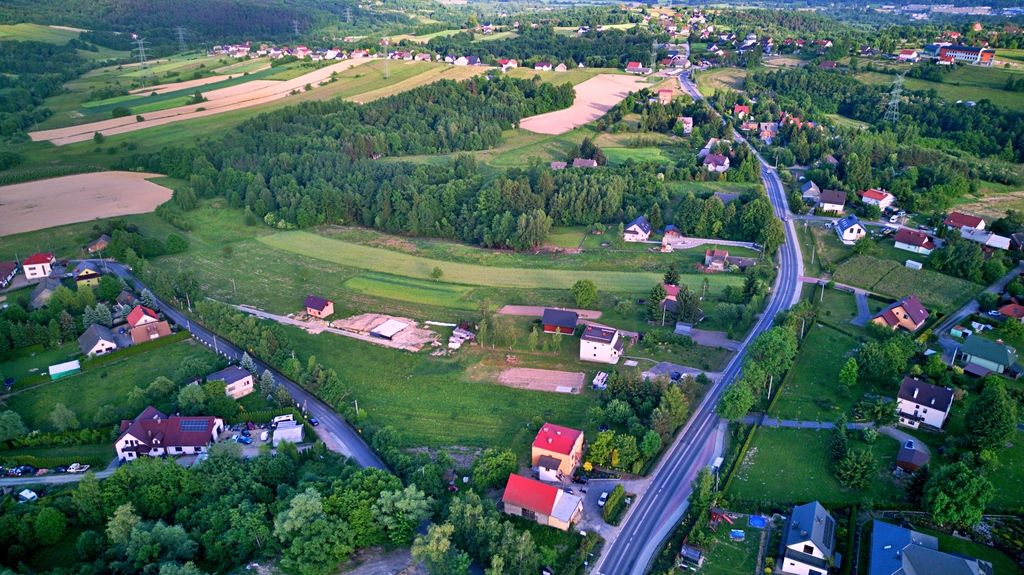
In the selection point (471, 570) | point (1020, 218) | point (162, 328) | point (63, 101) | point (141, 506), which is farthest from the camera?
point (63, 101)

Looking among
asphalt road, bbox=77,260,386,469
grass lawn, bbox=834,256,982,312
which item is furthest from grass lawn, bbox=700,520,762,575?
grass lawn, bbox=834,256,982,312

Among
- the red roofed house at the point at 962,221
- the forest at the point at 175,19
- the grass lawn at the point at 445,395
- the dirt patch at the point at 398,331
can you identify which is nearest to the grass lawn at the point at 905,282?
the red roofed house at the point at 962,221

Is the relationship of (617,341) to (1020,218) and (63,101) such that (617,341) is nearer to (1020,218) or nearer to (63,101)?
(1020,218)

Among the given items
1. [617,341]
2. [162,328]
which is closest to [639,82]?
[617,341]

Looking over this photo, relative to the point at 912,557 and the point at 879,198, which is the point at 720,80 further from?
the point at 912,557

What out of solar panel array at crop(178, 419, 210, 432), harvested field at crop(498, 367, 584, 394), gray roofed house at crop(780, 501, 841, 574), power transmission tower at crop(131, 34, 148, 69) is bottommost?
harvested field at crop(498, 367, 584, 394)

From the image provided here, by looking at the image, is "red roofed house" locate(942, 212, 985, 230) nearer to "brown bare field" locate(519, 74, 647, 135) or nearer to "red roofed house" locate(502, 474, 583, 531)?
"brown bare field" locate(519, 74, 647, 135)
